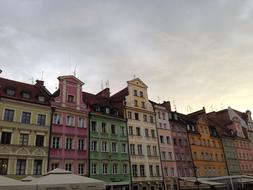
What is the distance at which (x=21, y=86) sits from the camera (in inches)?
1272

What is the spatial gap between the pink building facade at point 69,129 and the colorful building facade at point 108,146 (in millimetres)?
1223

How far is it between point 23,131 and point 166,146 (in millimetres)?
24433

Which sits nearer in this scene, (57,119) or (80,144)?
(57,119)

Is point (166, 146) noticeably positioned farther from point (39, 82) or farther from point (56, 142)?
point (39, 82)

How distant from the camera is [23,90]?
30.5m

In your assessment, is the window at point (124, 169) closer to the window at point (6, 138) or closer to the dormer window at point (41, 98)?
the dormer window at point (41, 98)

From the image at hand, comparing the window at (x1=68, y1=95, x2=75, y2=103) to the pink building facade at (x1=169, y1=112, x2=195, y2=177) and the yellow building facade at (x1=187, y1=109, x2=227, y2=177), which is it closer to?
the pink building facade at (x1=169, y1=112, x2=195, y2=177)

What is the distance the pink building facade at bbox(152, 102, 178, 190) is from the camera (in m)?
41.5

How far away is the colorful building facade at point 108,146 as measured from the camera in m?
33.5

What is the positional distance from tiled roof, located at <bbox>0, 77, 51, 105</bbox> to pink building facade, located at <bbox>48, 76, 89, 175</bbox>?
173 cm

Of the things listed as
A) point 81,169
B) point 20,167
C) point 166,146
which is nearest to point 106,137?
point 81,169

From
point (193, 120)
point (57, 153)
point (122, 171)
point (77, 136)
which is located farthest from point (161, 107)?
point (57, 153)

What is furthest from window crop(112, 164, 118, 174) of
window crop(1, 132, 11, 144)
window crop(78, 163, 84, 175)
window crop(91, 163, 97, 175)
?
window crop(1, 132, 11, 144)

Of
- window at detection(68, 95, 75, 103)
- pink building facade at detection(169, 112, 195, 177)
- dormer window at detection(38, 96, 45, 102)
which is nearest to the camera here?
dormer window at detection(38, 96, 45, 102)
